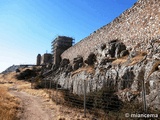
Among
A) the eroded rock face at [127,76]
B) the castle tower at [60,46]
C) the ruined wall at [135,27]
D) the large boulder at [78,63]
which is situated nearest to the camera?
the eroded rock face at [127,76]

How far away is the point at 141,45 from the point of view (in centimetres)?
1722

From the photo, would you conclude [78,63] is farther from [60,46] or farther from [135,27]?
[60,46]

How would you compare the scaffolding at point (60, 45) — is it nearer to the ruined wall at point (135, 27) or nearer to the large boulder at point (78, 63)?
the large boulder at point (78, 63)

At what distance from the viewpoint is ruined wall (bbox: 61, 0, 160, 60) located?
16.6 meters

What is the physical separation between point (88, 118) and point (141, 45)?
900 centimetres

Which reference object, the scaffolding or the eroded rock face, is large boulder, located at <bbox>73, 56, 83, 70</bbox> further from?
the scaffolding

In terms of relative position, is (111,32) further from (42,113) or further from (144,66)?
(42,113)

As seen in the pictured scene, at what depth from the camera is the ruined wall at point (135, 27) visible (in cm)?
1656

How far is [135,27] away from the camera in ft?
63.2

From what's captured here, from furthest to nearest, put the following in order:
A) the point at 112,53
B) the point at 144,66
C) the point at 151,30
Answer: the point at 112,53
the point at 151,30
the point at 144,66

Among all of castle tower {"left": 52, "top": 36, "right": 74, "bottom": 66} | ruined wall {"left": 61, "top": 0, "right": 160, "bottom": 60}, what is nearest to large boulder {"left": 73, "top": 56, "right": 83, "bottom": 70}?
ruined wall {"left": 61, "top": 0, "right": 160, "bottom": 60}

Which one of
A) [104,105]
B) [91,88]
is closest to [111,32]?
[91,88]

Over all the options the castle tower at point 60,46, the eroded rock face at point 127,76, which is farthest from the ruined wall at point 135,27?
Result: the castle tower at point 60,46

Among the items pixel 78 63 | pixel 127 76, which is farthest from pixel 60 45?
pixel 127 76
